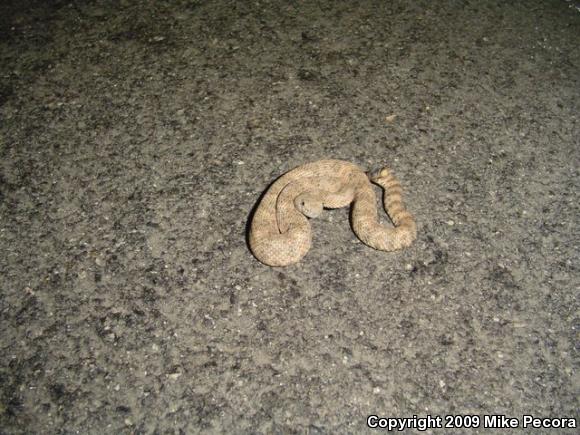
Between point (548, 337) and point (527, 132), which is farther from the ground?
point (527, 132)

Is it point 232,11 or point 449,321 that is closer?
point 449,321

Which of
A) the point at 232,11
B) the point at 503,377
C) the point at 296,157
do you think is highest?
the point at 232,11

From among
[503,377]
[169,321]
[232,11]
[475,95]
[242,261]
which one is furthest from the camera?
[232,11]

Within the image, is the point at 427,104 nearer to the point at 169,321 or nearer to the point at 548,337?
the point at 548,337

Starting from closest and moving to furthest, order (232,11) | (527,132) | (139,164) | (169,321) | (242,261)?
(169,321)
(242,261)
(139,164)
(527,132)
(232,11)

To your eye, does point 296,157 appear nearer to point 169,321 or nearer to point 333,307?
point 333,307

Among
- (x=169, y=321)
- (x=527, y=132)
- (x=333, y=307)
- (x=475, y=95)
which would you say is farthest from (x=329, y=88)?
(x=169, y=321)
